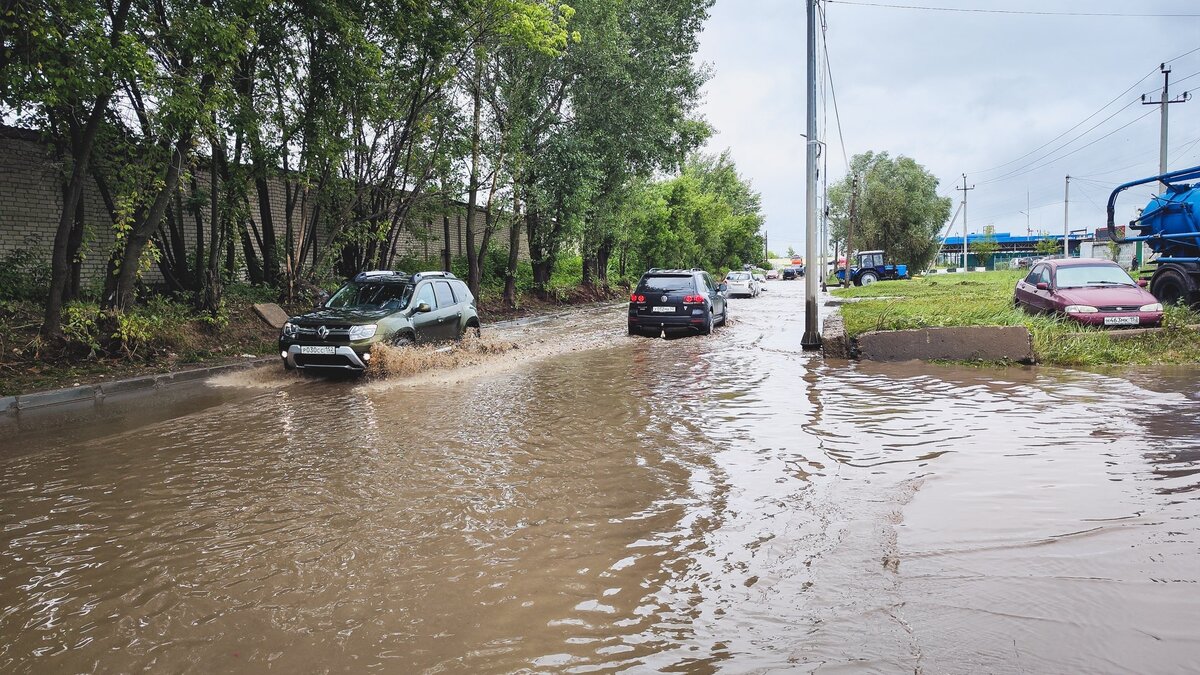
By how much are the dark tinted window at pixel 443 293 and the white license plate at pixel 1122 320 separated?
11.7 meters

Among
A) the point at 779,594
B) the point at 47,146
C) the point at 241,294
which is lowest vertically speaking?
the point at 779,594

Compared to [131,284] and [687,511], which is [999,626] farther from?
[131,284]

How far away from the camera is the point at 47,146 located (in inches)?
535

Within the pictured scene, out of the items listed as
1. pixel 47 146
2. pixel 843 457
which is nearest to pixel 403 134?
pixel 47 146

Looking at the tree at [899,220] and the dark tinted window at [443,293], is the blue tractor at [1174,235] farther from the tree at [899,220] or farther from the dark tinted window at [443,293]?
the tree at [899,220]

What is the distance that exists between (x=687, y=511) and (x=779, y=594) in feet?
4.01

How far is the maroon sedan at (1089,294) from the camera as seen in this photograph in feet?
40.3

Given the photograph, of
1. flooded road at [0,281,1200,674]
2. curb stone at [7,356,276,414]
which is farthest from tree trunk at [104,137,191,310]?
flooded road at [0,281,1200,674]

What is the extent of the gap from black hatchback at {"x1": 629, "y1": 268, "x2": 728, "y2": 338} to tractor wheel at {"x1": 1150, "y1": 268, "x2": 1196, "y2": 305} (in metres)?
9.74

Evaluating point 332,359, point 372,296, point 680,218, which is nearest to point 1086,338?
point 372,296

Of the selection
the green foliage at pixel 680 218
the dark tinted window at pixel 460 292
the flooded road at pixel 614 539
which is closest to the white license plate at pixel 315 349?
the flooded road at pixel 614 539

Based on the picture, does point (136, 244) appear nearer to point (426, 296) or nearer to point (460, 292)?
point (426, 296)

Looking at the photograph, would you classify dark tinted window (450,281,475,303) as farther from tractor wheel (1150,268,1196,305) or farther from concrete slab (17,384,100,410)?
tractor wheel (1150,268,1196,305)

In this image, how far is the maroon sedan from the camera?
40.3 ft
